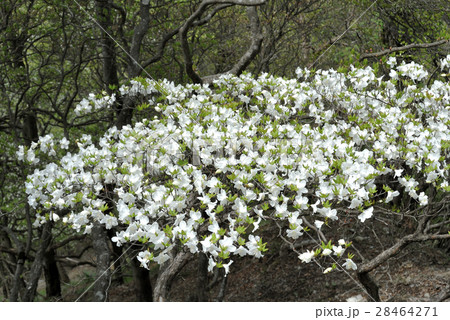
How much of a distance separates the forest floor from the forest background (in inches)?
2.8

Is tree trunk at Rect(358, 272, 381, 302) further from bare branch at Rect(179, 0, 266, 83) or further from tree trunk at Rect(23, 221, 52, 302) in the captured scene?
tree trunk at Rect(23, 221, 52, 302)

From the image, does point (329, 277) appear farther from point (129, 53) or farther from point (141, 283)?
point (129, 53)

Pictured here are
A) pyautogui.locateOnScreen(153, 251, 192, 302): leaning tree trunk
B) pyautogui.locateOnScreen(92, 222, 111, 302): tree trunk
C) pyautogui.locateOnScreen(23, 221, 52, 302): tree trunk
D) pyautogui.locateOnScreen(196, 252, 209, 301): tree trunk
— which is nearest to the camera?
pyautogui.locateOnScreen(153, 251, 192, 302): leaning tree trunk

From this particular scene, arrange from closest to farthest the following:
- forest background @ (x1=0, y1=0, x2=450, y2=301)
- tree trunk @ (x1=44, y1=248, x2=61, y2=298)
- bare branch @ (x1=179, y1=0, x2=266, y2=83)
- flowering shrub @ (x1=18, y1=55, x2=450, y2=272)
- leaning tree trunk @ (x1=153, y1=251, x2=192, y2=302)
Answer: flowering shrub @ (x1=18, y1=55, x2=450, y2=272)
leaning tree trunk @ (x1=153, y1=251, x2=192, y2=302)
bare branch @ (x1=179, y1=0, x2=266, y2=83)
forest background @ (x1=0, y1=0, x2=450, y2=301)
tree trunk @ (x1=44, y1=248, x2=61, y2=298)

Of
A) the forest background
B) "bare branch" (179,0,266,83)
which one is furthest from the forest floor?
"bare branch" (179,0,266,83)

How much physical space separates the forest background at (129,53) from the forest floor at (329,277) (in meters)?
0.07

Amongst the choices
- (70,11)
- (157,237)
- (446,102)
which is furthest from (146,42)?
(157,237)

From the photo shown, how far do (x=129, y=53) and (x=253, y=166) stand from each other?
334 centimetres

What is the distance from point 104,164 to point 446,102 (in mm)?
3246

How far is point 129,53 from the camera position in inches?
243

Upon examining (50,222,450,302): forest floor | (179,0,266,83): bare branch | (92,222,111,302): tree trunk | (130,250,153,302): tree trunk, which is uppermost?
(179,0,266,83): bare branch

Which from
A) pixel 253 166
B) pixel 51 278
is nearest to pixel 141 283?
pixel 51 278

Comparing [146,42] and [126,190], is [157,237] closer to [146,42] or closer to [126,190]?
[126,190]

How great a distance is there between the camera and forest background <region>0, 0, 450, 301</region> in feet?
19.4
